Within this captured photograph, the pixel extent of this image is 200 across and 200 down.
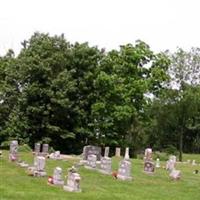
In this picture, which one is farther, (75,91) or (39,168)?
(75,91)

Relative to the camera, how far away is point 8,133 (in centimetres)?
5209

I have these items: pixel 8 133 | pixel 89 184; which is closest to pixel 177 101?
pixel 8 133

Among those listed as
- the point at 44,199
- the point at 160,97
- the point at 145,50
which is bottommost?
the point at 44,199

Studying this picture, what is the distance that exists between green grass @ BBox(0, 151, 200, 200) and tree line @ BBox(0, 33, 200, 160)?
21894 mm

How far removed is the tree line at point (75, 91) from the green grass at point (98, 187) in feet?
71.8

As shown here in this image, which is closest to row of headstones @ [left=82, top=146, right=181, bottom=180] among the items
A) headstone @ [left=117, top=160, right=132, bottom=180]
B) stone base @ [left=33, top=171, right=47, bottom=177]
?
headstone @ [left=117, top=160, right=132, bottom=180]

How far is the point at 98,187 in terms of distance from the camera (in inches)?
902

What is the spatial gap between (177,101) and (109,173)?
1387 inches

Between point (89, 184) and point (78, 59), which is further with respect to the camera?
point (78, 59)

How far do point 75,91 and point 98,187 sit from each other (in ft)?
101

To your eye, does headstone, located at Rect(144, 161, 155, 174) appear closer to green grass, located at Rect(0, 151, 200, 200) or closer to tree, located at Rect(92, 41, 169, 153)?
green grass, located at Rect(0, 151, 200, 200)

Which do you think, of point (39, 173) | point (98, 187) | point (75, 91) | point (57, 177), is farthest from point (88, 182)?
point (75, 91)

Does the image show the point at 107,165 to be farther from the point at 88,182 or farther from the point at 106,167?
the point at 88,182

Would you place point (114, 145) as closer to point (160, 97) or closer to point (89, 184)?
point (160, 97)
